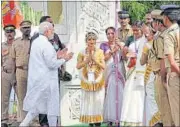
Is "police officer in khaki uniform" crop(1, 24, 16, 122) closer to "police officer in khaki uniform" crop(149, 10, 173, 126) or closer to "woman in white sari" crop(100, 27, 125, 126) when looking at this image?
"woman in white sari" crop(100, 27, 125, 126)

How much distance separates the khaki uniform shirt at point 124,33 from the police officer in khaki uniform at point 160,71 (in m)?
2.18

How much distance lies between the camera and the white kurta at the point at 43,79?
904cm

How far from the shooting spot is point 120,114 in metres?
9.73

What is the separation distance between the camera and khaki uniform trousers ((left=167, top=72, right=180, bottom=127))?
22.9 ft

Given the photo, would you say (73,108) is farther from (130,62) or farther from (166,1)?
(166,1)

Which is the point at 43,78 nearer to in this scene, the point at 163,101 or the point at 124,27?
the point at 124,27

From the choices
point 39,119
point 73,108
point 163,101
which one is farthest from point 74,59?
point 163,101

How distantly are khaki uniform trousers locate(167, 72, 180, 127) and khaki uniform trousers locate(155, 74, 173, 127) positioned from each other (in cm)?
44

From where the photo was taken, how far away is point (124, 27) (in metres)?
9.92

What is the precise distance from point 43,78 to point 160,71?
2240mm

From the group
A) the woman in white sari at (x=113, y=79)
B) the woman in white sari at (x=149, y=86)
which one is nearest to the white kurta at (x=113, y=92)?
the woman in white sari at (x=113, y=79)

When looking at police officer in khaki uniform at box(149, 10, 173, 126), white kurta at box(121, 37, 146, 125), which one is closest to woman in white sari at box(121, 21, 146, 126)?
white kurta at box(121, 37, 146, 125)

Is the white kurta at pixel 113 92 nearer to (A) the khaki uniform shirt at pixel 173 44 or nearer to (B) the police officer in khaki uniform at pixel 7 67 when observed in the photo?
(B) the police officer in khaki uniform at pixel 7 67

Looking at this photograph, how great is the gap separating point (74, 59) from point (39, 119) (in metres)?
1.58
